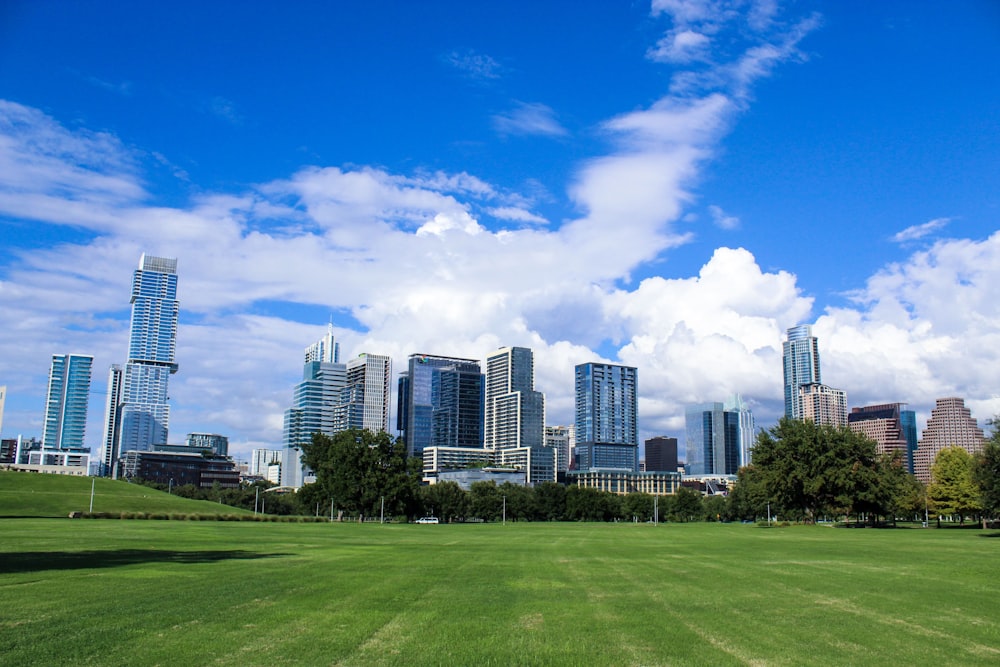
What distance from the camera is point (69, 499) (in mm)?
98375

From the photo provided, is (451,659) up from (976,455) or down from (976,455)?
down

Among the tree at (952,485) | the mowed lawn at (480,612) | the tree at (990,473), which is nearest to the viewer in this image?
the mowed lawn at (480,612)

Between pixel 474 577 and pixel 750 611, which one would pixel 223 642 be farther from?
pixel 474 577

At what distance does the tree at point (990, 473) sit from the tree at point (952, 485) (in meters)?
45.3

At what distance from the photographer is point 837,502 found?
92.4 metres

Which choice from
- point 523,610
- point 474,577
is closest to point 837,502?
point 474,577

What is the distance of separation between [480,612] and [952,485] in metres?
107

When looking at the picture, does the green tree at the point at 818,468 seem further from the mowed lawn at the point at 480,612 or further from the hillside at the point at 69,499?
the hillside at the point at 69,499

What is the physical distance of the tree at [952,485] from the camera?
4040 inches

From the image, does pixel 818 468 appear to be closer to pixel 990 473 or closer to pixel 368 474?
pixel 990 473

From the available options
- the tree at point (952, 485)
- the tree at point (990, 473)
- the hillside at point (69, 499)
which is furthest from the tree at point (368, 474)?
the tree at point (990, 473)

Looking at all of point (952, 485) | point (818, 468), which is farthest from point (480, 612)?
point (952, 485)

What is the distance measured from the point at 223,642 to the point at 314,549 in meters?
25.4

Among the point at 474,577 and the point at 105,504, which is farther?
the point at 105,504
